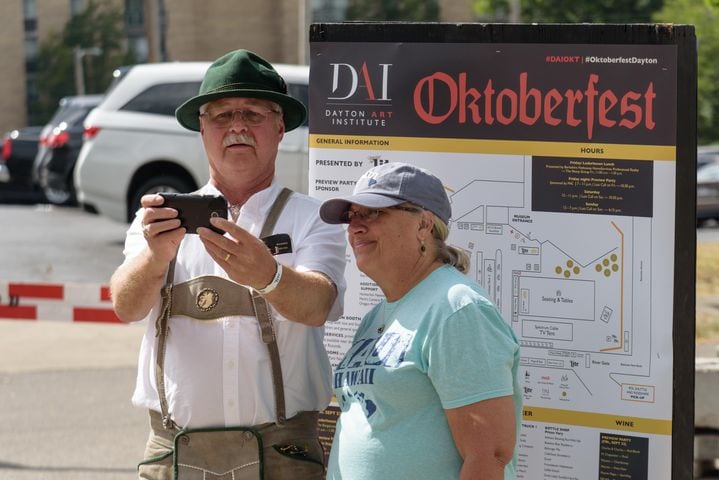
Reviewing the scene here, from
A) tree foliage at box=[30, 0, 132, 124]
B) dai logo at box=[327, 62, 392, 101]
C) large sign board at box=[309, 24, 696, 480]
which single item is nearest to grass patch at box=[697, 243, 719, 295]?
large sign board at box=[309, 24, 696, 480]

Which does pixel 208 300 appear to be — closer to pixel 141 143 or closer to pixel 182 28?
pixel 141 143

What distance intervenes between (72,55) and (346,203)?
195ft

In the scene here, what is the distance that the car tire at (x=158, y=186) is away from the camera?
13.9 m

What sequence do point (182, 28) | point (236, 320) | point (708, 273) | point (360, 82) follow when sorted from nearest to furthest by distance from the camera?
point (236, 320), point (360, 82), point (708, 273), point (182, 28)

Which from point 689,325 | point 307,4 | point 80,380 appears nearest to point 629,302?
point 689,325

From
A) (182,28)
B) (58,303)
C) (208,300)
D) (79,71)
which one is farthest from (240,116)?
(182,28)

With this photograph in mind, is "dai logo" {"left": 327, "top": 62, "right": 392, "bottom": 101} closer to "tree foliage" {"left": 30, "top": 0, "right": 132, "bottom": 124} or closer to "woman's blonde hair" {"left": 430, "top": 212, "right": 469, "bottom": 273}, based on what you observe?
"woman's blonde hair" {"left": 430, "top": 212, "right": 469, "bottom": 273}

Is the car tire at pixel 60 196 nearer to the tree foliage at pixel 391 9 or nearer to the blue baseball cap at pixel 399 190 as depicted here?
the blue baseball cap at pixel 399 190

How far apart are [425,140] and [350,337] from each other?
653 mm

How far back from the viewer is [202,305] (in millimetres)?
3145

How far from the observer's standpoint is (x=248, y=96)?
10.5 ft

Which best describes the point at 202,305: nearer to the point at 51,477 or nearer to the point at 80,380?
the point at 51,477

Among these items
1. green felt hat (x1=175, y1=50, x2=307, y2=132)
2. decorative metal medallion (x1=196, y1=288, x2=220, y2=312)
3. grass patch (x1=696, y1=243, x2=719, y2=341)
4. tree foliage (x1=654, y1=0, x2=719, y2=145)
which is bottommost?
grass patch (x1=696, y1=243, x2=719, y2=341)

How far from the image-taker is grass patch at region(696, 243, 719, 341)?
29.0 ft
